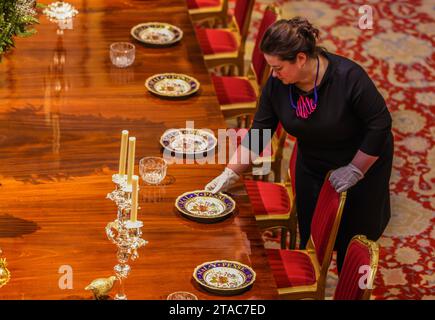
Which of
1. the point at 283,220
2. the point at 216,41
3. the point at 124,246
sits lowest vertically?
the point at 283,220

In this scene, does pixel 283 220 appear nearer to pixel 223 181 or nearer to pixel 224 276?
pixel 223 181

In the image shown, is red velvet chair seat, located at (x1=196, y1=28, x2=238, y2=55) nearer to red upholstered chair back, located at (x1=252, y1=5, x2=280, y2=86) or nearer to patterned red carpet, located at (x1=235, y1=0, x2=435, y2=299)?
red upholstered chair back, located at (x1=252, y1=5, x2=280, y2=86)

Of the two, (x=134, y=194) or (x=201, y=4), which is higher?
(x=134, y=194)

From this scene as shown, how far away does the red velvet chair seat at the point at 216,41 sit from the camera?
22.2ft

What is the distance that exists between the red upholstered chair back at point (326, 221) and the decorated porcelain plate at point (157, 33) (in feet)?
5.96

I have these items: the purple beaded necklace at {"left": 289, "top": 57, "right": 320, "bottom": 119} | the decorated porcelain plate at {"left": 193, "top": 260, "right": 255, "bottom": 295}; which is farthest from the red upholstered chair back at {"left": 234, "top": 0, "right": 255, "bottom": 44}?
the decorated porcelain plate at {"left": 193, "top": 260, "right": 255, "bottom": 295}

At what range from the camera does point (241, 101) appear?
623 centimetres

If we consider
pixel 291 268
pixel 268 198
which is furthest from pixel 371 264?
pixel 268 198

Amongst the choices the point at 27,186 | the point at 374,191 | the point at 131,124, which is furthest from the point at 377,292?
the point at 27,186

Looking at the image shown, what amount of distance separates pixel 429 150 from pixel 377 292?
69.4 inches

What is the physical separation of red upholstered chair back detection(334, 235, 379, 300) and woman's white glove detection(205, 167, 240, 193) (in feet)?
2.51

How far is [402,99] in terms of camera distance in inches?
293

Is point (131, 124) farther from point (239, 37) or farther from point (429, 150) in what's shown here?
point (429, 150)

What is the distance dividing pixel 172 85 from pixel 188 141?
0.62m
